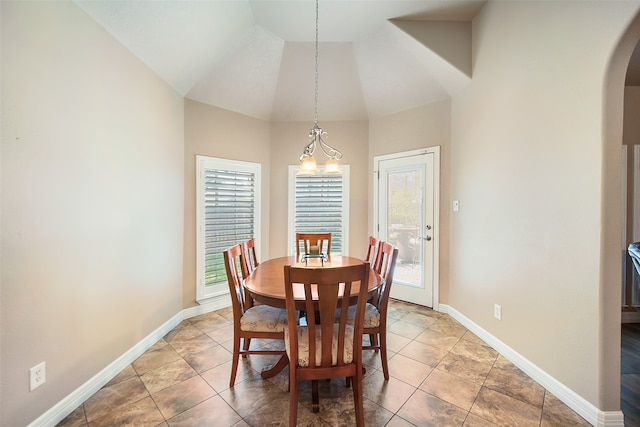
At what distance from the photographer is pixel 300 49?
3.14 meters

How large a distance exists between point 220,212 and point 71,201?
1.71 m

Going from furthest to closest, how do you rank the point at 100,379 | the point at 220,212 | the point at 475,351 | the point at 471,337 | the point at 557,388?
the point at 220,212 < the point at 471,337 < the point at 475,351 < the point at 100,379 < the point at 557,388

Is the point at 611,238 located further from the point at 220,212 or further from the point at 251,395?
the point at 220,212

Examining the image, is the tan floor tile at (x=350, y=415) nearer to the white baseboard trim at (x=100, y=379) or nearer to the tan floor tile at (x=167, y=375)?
the tan floor tile at (x=167, y=375)

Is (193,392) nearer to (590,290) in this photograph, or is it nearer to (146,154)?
(146,154)

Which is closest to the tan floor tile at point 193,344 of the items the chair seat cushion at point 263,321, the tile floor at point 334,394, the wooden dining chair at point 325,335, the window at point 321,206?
the tile floor at point 334,394

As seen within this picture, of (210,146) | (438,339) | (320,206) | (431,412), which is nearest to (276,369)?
(431,412)

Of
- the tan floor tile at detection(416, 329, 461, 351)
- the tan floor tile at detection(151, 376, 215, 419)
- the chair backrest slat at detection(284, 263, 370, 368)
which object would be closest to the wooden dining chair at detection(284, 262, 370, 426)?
the chair backrest slat at detection(284, 263, 370, 368)

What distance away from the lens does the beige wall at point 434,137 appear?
3.21 meters

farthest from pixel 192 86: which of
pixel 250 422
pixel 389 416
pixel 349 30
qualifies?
pixel 389 416

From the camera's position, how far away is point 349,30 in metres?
2.85

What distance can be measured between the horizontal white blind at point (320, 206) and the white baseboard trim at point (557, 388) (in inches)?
81.9

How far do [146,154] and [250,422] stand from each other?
7.73 feet

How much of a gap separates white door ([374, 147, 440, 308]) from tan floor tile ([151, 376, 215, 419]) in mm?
2655
